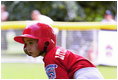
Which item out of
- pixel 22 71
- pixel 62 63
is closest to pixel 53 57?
pixel 62 63

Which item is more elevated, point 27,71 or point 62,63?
point 62,63

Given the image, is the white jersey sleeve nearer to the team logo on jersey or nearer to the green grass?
the team logo on jersey

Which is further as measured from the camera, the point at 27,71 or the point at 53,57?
the point at 27,71

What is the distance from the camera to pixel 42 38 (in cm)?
372

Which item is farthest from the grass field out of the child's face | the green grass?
the child's face

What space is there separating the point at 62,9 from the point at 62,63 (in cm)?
1280

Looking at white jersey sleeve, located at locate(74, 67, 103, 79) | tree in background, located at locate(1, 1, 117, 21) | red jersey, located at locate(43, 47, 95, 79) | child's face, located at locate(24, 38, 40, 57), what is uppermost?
child's face, located at locate(24, 38, 40, 57)

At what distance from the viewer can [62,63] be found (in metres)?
3.60

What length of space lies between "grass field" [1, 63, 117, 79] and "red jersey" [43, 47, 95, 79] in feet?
12.0

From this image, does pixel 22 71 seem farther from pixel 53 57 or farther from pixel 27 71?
pixel 53 57

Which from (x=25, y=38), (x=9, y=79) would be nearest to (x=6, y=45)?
(x=9, y=79)

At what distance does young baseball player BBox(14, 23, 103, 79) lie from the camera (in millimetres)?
3609

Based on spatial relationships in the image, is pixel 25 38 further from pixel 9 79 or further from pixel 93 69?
pixel 9 79

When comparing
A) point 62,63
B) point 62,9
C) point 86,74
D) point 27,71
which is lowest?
point 62,9
